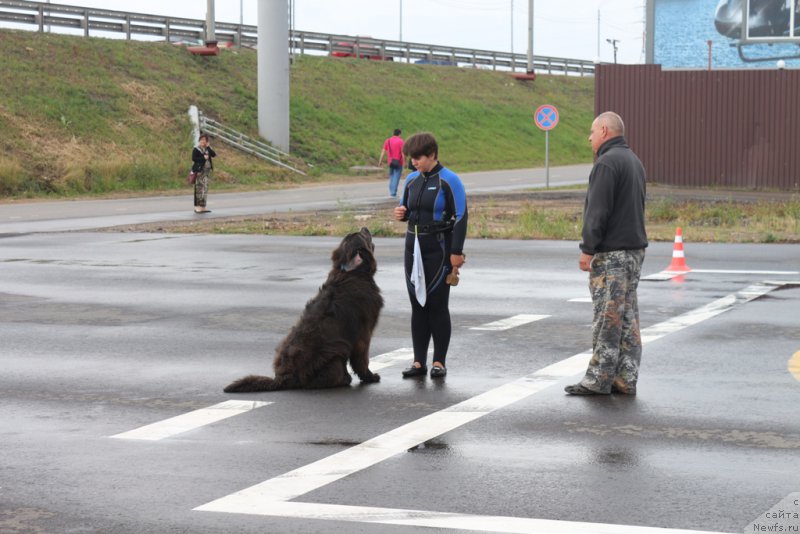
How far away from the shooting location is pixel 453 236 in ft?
31.3

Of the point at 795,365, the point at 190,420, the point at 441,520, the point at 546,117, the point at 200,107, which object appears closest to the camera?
the point at 441,520

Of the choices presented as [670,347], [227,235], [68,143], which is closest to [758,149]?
[227,235]

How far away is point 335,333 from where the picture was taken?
8.97 m

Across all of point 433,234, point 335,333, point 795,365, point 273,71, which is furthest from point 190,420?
point 273,71

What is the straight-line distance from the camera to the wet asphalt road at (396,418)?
6.17 metres

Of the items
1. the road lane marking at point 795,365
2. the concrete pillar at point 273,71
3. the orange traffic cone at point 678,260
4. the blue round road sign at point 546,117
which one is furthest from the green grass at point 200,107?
the road lane marking at point 795,365

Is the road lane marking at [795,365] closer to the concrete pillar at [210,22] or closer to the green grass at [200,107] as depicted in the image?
the green grass at [200,107]

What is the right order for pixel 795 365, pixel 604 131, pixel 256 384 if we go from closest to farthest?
pixel 604 131
pixel 256 384
pixel 795 365

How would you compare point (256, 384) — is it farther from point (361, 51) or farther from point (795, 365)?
point (361, 51)

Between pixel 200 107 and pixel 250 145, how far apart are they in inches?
113

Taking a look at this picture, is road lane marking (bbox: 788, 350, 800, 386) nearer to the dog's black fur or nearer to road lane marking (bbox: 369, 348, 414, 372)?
road lane marking (bbox: 369, 348, 414, 372)

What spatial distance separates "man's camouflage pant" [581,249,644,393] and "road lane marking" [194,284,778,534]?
20.7 inches

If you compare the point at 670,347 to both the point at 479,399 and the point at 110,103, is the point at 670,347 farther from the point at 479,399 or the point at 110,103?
the point at 110,103

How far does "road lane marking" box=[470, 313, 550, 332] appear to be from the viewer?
1214cm
